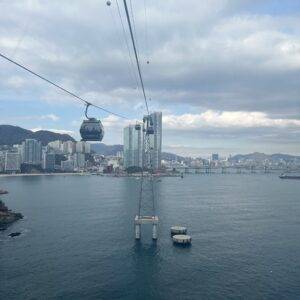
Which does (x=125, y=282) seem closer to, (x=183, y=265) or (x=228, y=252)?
(x=183, y=265)

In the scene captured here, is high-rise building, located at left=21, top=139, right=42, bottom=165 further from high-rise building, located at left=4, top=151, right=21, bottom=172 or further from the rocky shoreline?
the rocky shoreline

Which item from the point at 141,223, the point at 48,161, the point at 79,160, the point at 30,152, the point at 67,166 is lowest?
the point at 141,223

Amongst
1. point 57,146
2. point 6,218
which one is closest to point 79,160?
point 57,146

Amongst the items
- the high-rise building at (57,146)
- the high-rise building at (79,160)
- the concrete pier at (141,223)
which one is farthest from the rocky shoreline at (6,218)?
the high-rise building at (57,146)

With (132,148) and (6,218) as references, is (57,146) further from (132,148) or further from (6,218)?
(6,218)

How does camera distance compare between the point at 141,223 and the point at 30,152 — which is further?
the point at 30,152

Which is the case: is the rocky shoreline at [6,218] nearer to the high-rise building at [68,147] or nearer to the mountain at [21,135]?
the high-rise building at [68,147]

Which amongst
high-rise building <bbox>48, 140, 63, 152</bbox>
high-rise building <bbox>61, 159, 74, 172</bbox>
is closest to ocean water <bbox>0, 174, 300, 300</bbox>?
high-rise building <bbox>61, 159, 74, 172</bbox>
